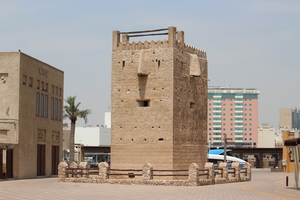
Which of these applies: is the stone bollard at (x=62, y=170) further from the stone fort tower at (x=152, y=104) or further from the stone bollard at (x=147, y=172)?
the stone bollard at (x=147, y=172)

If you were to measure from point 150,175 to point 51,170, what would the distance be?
14.0 meters

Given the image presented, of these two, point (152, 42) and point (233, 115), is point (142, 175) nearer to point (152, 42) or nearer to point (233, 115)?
point (152, 42)

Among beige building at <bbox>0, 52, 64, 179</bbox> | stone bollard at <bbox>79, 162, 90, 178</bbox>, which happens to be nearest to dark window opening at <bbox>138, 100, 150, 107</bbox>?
stone bollard at <bbox>79, 162, 90, 178</bbox>

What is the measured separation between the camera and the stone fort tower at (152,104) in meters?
36.2

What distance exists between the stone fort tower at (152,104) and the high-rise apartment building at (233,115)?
469 feet

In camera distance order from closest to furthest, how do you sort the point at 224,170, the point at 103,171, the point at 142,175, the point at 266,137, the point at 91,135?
the point at 142,175 → the point at 103,171 → the point at 224,170 → the point at 91,135 → the point at 266,137

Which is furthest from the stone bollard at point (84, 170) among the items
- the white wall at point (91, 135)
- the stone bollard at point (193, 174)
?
the white wall at point (91, 135)

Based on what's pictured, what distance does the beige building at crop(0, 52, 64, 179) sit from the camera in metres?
37.2

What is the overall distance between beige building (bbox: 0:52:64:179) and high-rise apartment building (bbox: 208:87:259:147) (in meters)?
138

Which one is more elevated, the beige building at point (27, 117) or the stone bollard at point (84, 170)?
the beige building at point (27, 117)

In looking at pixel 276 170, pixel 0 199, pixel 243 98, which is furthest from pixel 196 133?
pixel 243 98

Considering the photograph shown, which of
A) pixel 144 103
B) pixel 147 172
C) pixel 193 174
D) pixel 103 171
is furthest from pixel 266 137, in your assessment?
pixel 193 174

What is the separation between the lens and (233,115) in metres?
182

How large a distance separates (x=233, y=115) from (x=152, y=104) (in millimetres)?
148121
